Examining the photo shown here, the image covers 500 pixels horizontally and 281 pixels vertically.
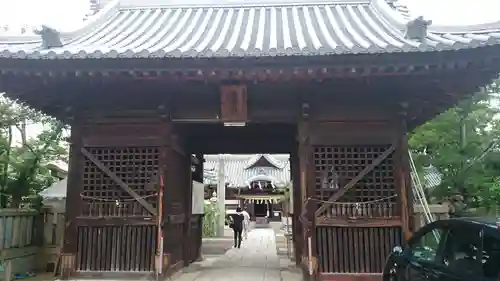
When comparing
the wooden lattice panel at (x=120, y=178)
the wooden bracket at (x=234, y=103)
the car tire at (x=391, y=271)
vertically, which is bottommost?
the car tire at (x=391, y=271)

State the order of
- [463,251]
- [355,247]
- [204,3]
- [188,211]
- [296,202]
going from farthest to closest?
1. [204,3]
2. [188,211]
3. [296,202]
4. [355,247]
5. [463,251]

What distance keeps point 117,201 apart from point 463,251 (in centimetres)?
551

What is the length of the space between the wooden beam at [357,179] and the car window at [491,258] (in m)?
3.34

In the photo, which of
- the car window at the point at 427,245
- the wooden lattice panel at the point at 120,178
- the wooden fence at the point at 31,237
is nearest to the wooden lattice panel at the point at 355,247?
the car window at the point at 427,245

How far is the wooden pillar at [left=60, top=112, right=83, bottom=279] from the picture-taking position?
7316 mm

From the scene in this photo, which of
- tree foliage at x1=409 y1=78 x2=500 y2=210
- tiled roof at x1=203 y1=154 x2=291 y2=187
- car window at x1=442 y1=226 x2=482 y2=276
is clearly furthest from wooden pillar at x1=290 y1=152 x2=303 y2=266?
tiled roof at x1=203 y1=154 x2=291 y2=187

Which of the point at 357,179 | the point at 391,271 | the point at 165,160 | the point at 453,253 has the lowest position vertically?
the point at 391,271

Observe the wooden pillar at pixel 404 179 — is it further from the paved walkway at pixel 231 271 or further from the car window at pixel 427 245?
the paved walkway at pixel 231 271

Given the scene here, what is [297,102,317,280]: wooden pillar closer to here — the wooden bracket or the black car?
the wooden bracket

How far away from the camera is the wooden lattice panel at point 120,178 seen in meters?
7.52

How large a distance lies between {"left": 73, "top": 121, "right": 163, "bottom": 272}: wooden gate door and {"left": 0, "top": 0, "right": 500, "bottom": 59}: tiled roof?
169cm

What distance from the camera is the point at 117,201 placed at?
754 cm

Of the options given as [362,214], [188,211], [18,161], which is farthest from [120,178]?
[18,161]

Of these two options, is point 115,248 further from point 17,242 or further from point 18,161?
point 18,161
